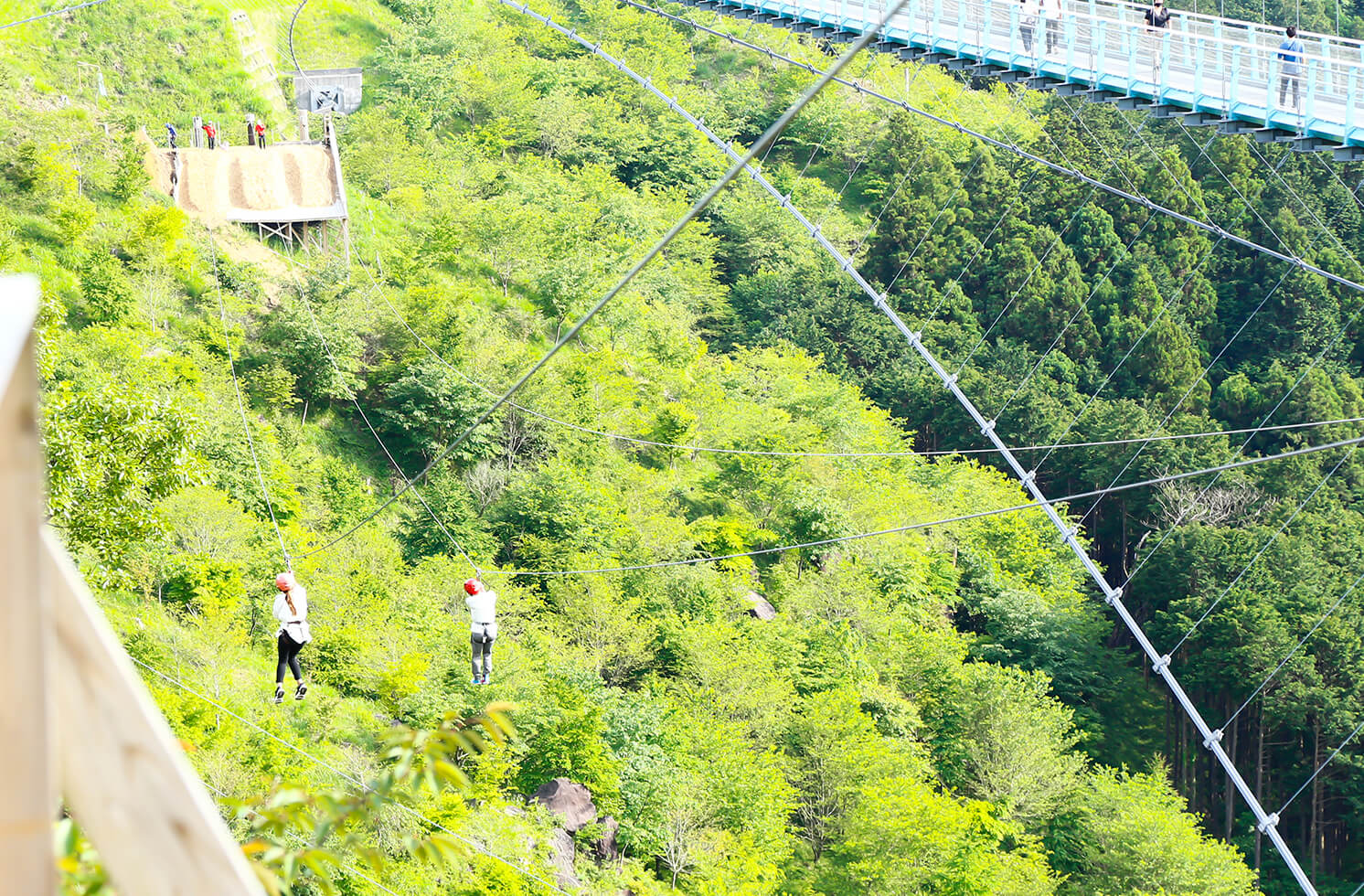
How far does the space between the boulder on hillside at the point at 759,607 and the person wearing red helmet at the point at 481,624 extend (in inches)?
846

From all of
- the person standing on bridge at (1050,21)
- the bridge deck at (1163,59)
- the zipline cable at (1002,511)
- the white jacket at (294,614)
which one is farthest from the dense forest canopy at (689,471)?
the person standing on bridge at (1050,21)

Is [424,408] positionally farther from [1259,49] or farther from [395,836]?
[1259,49]

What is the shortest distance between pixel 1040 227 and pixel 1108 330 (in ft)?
16.6

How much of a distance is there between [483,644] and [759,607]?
22836mm

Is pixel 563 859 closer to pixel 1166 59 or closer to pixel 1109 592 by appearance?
pixel 1109 592

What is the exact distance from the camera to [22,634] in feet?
4.32

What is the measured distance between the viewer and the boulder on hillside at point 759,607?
3878 centimetres

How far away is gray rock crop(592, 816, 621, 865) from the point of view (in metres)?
27.8

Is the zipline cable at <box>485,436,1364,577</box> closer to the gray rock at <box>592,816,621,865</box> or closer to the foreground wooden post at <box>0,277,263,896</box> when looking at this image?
the gray rock at <box>592,816,621,865</box>

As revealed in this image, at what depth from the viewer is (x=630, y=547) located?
3609cm

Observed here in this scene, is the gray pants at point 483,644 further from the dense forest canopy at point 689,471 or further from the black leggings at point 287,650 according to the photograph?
the dense forest canopy at point 689,471

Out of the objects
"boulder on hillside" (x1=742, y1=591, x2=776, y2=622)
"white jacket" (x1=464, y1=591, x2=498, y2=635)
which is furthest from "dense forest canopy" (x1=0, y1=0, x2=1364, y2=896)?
"white jacket" (x1=464, y1=591, x2=498, y2=635)

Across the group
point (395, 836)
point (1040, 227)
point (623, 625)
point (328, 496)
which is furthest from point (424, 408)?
point (1040, 227)

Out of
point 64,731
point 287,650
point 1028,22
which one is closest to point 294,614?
point 287,650
